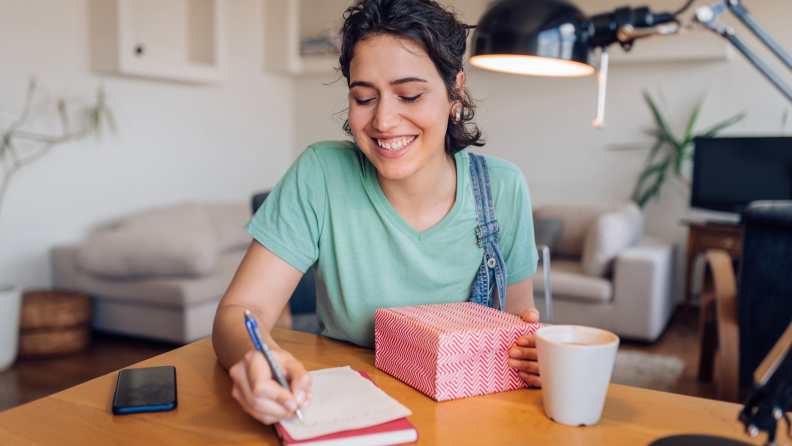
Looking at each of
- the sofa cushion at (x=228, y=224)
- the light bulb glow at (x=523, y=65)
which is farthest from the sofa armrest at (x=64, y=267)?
the light bulb glow at (x=523, y=65)

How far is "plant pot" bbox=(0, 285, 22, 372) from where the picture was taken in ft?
8.34

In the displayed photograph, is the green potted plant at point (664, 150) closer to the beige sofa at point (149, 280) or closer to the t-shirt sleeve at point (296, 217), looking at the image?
the beige sofa at point (149, 280)

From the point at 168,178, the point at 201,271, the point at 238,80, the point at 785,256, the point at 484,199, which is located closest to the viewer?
the point at 484,199

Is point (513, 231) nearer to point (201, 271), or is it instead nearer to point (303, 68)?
point (201, 271)

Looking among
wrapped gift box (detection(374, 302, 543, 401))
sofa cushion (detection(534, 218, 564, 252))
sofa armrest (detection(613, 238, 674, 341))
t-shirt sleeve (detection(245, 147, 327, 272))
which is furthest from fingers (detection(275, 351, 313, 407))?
sofa cushion (detection(534, 218, 564, 252))

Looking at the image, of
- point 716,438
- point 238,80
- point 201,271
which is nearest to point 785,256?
point 716,438

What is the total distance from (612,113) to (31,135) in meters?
3.65

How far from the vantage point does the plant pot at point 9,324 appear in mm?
2541

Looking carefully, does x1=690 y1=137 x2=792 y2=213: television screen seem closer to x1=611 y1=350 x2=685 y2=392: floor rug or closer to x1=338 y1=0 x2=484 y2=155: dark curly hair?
x1=611 y1=350 x2=685 y2=392: floor rug

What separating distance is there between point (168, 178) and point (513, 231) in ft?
10.9

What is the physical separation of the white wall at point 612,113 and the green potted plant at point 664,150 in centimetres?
5

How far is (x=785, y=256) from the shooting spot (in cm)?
155

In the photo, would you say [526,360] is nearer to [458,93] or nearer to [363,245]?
[363,245]

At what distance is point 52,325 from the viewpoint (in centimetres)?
284
